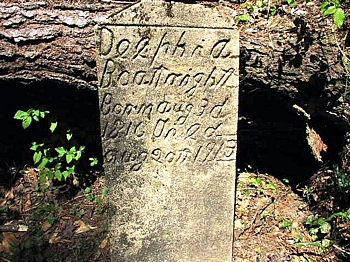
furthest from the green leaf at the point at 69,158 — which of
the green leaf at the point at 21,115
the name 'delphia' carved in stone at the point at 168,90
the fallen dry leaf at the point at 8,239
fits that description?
the name 'delphia' carved in stone at the point at 168,90

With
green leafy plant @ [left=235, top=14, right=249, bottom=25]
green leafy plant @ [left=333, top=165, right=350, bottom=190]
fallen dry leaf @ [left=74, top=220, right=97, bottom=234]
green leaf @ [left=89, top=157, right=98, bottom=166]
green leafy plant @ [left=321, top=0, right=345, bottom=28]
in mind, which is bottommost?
fallen dry leaf @ [left=74, top=220, right=97, bottom=234]

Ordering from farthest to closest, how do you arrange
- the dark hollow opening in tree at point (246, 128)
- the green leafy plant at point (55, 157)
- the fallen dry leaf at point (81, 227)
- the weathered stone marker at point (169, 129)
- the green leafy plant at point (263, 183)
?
1. the green leafy plant at point (263, 183)
2. the green leafy plant at point (55, 157)
3. the fallen dry leaf at point (81, 227)
4. the dark hollow opening in tree at point (246, 128)
5. the weathered stone marker at point (169, 129)

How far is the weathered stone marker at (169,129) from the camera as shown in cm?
202

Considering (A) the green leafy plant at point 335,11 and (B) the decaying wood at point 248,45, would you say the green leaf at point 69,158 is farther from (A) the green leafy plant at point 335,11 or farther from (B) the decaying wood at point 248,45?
(A) the green leafy plant at point 335,11

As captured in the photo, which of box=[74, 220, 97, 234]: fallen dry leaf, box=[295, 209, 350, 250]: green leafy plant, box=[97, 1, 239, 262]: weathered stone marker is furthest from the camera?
box=[74, 220, 97, 234]: fallen dry leaf

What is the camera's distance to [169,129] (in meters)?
2.20

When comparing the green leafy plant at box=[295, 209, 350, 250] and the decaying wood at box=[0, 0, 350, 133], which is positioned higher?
the decaying wood at box=[0, 0, 350, 133]

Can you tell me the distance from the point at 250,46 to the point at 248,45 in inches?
0.5

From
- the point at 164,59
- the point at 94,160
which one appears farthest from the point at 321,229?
the point at 94,160

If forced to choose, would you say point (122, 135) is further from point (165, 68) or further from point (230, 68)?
point (230, 68)

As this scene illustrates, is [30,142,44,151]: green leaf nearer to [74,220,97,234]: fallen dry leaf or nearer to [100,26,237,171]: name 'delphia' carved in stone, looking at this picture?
[74,220,97,234]: fallen dry leaf

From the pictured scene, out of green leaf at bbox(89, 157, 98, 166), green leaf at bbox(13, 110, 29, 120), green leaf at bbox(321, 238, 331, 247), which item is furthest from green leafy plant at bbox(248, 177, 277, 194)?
green leaf at bbox(13, 110, 29, 120)

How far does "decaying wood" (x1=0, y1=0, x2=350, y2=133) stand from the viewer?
243cm

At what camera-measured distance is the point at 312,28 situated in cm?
243
